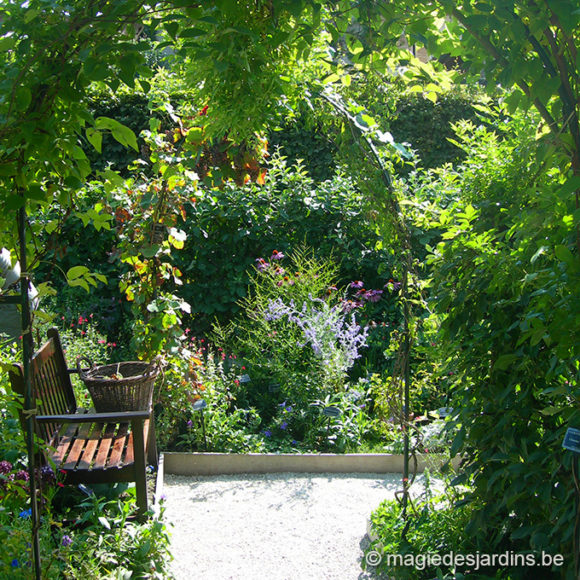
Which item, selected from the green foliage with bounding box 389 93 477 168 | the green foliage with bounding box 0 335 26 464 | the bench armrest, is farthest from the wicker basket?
the green foliage with bounding box 389 93 477 168

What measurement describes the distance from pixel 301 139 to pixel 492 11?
6990mm

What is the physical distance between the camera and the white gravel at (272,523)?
3211 millimetres

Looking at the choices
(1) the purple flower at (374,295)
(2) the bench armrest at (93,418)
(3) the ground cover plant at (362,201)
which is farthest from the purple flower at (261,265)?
(2) the bench armrest at (93,418)

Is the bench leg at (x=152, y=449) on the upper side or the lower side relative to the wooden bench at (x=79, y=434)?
lower

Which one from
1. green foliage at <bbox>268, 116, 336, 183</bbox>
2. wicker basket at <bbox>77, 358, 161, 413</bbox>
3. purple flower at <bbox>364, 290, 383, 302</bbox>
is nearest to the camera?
wicker basket at <bbox>77, 358, 161, 413</bbox>

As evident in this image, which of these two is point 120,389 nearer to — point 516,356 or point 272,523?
point 272,523

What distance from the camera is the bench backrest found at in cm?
298

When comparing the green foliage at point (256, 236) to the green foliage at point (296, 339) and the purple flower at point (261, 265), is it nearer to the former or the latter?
the purple flower at point (261, 265)

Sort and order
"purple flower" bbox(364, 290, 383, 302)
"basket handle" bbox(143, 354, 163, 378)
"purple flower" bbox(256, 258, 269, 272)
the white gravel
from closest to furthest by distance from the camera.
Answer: the white gravel < "basket handle" bbox(143, 354, 163, 378) < "purple flower" bbox(256, 258, 269, 272) < "purple flower" bbox(364, 290, 383, 302)

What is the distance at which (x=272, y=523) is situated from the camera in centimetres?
370

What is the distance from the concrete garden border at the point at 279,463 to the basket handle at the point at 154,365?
0.66 meters

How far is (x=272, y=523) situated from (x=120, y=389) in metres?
1.32
